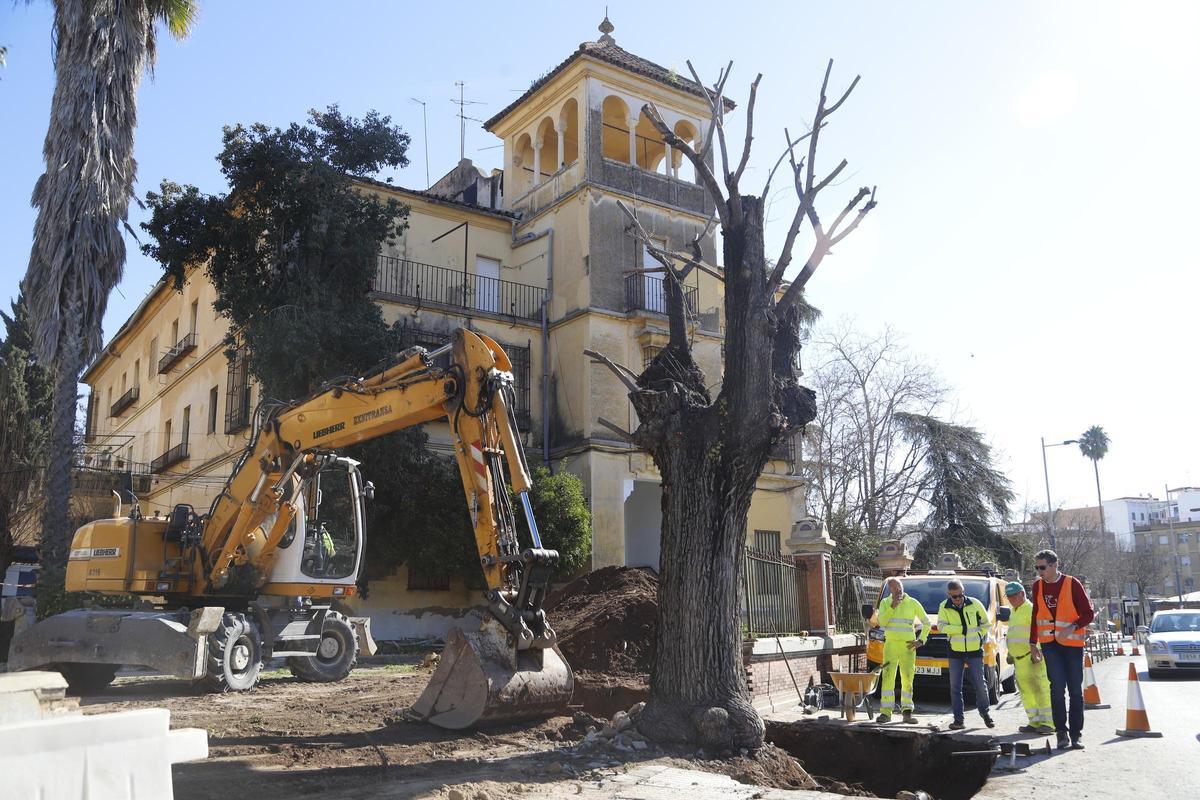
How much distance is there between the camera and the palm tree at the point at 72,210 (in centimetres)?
1784

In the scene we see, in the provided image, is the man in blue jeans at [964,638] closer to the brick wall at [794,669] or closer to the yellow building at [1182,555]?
the brick wall at [794,669]

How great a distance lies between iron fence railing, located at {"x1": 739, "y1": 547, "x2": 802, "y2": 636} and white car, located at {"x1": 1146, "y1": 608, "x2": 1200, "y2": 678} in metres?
11.2

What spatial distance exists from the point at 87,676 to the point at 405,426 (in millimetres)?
6354

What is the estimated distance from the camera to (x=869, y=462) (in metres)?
33.9

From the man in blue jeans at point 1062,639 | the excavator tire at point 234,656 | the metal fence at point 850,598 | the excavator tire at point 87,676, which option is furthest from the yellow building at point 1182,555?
the excavator tire at point 87,676

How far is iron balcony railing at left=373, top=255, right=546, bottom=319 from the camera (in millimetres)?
25203

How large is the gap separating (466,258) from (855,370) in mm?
15415

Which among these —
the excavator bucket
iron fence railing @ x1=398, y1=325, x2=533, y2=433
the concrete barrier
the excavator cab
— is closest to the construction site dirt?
the excavator bucket

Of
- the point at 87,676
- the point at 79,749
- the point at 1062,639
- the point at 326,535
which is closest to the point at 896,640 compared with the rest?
the point at 1062,639

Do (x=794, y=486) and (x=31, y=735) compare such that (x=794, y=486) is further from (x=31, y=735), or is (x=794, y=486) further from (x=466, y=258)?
(x=31, y=735)

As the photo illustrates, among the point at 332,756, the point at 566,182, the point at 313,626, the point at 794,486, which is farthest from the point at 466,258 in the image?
the point at 332,756

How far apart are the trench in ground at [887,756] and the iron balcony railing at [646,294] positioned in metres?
16.6

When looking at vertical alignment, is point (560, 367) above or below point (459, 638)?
above

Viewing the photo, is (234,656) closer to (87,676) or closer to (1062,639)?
(87,676)
